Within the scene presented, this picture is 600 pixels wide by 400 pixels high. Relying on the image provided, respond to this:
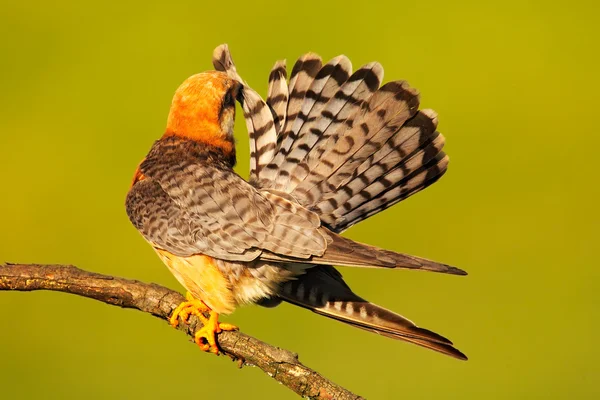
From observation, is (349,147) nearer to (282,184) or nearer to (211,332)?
(282,184)

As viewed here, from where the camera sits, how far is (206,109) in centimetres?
337

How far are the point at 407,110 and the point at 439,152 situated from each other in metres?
0.24

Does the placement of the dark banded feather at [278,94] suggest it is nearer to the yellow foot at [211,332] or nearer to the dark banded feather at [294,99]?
the dark banded feather at [294,99]

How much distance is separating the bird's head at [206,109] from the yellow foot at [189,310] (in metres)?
0.76

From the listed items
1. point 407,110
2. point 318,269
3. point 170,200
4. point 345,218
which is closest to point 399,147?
point 407,110

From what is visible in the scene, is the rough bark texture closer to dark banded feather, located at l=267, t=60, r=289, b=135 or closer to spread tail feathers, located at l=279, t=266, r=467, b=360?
spread tail feathers, located at l=279, t=266, r=467, b=360

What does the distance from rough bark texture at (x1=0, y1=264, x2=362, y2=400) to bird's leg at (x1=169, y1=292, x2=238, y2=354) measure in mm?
45

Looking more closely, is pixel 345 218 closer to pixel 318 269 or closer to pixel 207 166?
pixel 318 269

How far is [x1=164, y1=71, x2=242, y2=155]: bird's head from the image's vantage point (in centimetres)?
335

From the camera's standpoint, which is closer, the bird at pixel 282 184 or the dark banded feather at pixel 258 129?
the bird at pixel 282 184

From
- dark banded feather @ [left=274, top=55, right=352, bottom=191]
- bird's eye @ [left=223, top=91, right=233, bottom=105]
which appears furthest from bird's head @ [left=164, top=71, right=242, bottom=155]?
dark banded feather @ [left=274, top=55, right=352, bottom=191]

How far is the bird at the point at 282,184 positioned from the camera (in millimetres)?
3043

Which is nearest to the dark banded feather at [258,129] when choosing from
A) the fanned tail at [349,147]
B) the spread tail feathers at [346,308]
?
the fanned tail at [349,147]

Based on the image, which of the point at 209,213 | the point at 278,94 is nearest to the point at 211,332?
the point at 209,213
